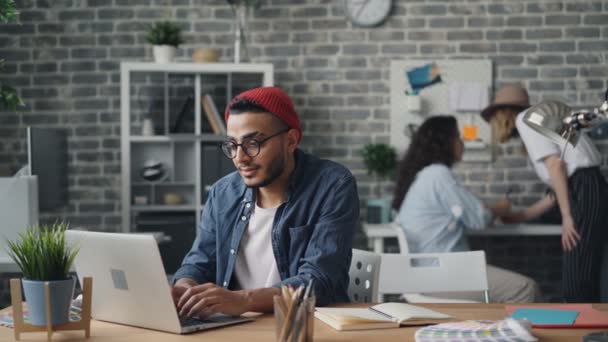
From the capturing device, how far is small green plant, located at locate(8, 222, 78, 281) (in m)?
1.53

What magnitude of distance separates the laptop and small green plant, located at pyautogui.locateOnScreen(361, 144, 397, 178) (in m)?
2.98

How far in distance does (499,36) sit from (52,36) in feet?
9.62

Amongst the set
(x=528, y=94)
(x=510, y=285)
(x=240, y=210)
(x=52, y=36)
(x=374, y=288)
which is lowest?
(x=510, y=285)

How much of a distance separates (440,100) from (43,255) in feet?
11.7

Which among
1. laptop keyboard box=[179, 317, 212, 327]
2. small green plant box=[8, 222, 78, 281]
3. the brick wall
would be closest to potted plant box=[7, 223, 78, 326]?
small green plant box=[8, 222, 78, 281]

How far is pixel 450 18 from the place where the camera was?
4703mm

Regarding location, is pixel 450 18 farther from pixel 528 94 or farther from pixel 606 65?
pixel 606 65

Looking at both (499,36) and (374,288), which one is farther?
(499,36)

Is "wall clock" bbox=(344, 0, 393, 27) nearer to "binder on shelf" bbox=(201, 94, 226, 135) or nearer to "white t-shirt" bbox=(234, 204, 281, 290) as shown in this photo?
"binder on shelf" bbox=(201, 94, 226, 135)

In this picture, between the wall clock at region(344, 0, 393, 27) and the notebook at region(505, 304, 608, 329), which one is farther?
the wall clock at region(344, 0, 393, 27)

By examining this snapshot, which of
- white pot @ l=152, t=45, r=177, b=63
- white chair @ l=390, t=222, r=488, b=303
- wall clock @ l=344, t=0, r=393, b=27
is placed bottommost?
white chair @ l=390, t=222, r=488, b=303

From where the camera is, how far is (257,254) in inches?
83.7

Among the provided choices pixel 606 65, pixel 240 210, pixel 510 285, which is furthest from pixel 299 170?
pixel 606 65

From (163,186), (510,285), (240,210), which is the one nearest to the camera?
(240,210)
